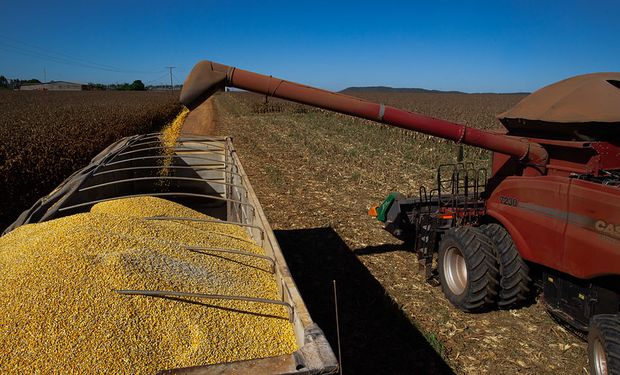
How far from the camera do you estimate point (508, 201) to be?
4.46m

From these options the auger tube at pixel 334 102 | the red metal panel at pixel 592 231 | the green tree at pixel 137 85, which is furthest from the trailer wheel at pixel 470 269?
the green tree at pixel 137 85

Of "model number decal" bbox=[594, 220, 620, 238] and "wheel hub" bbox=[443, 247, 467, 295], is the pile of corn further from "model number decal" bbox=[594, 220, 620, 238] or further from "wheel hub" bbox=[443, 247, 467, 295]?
"wheel hub" bbox=[443, 247, 467, 295]

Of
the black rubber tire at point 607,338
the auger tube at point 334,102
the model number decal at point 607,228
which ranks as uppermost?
the auger tube at point 334,102

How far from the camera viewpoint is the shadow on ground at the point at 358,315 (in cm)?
400

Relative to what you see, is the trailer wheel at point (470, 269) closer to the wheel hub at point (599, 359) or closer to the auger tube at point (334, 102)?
the auger tube at point (334, 102)

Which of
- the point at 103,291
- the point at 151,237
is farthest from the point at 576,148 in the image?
the point at 103,291

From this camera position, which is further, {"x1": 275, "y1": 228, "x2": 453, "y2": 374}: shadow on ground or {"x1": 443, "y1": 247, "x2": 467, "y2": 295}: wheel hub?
{"x1": 443, "y1": 247, "x2": 467, "y2": 295}: wheel hub

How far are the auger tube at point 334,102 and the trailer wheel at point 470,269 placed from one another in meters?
1.01

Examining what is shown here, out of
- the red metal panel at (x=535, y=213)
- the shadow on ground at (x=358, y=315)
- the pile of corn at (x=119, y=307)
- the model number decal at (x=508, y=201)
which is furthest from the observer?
the model number decal at (x=508, y=201)

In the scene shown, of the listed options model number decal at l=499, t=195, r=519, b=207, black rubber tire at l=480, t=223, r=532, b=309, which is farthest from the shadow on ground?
model number decal at l=499, t=195, r=519, b=207

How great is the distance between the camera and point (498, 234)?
4574 millimetres

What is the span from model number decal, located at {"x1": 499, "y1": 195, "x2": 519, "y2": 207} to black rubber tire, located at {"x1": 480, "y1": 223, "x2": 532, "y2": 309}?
0.32m

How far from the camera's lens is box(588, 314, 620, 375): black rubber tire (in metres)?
2.97

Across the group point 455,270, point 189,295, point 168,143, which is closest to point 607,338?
point 455,270
